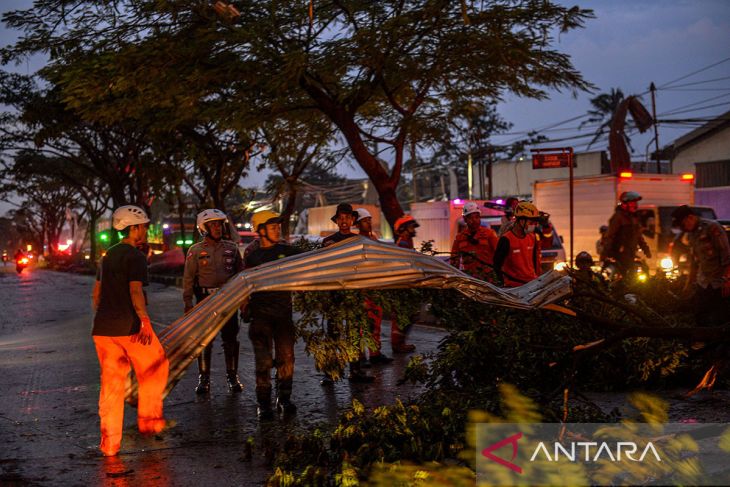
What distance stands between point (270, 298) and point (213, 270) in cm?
158

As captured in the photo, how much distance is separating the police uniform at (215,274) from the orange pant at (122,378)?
2254 mm

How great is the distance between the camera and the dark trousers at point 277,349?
24.6 ft

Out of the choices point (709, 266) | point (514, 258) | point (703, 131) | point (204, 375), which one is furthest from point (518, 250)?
point (703, 131)

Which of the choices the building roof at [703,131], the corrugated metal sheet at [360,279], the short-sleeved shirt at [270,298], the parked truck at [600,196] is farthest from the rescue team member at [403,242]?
the building roof at [703,131]

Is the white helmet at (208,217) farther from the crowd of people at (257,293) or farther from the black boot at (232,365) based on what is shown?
the black boot at (232,365)

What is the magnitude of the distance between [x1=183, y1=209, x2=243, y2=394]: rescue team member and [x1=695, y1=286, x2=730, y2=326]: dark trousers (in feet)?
16.1

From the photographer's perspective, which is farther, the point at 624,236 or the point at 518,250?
the point at 624,236

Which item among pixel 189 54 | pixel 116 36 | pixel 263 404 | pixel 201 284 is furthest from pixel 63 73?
pixel 263 404

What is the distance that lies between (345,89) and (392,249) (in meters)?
12.1

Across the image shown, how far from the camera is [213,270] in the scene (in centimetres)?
878

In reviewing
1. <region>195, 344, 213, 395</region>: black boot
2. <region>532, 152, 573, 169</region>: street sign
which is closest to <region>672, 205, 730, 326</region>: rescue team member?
<region>195, 344, 213, 395</region>: black boot

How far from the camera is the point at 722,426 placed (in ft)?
19.6

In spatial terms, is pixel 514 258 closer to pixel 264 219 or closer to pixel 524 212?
pixel 524 212

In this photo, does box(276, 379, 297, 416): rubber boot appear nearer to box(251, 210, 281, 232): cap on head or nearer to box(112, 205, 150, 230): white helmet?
box(251, 210, 281, 232): cap on head
